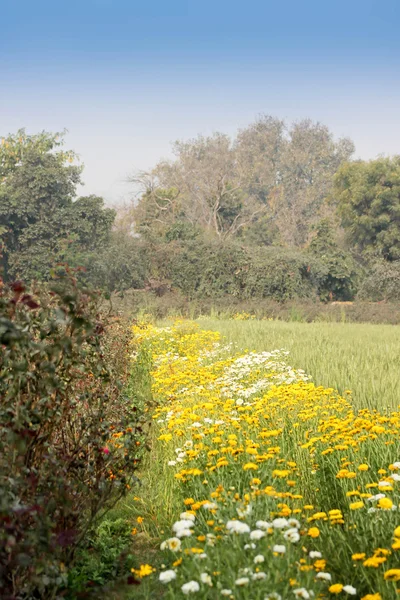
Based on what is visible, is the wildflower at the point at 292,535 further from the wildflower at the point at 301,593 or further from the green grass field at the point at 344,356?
the green grass field at the point at 344,356

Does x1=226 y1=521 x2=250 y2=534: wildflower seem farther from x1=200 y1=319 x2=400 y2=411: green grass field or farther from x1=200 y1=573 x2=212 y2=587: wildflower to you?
x1=200 y1=319 x2=400 y2=411: green grass field

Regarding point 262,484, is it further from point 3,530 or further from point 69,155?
point 69,155

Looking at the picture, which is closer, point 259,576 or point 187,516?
point 259,576

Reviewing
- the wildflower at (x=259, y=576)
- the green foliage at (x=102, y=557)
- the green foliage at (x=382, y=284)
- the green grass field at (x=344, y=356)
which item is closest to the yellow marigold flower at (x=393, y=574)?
the wildflower at (x=259, y=576)

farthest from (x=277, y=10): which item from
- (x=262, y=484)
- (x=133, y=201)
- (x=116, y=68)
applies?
(x=262, y=484)

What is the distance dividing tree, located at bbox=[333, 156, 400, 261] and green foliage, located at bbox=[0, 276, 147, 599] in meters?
30.2

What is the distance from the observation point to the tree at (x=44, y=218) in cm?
2652

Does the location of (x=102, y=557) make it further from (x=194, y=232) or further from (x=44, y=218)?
(x=194, y=232)

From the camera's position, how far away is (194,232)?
1149 inches

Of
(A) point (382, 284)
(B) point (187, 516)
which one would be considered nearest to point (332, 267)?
(A) point (382, 284)

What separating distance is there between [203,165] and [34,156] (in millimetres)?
16057

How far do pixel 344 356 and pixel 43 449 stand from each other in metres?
6.20

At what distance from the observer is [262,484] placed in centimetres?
363

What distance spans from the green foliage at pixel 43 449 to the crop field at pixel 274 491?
1.34 feet
